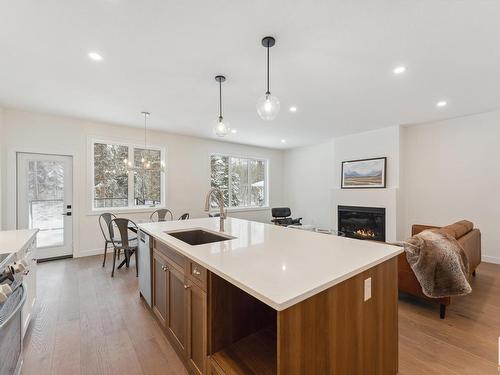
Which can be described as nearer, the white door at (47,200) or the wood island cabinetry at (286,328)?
the wood island cabinetry at (286,328)

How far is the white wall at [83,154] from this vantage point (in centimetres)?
392

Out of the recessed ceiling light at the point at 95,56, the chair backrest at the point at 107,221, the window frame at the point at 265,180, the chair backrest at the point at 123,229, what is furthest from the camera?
the window frame at the point at 265,180

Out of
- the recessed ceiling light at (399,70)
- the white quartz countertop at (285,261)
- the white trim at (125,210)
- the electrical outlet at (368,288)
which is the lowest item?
the electrical outlet at (368,288)

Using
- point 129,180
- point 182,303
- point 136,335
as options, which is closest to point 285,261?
point 182,303

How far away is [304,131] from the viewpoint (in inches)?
214

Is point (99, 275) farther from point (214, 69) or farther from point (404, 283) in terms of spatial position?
point (404, 283)

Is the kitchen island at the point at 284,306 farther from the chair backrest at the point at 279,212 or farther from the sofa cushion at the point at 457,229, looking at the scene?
the chair backrest at the point at 279,212

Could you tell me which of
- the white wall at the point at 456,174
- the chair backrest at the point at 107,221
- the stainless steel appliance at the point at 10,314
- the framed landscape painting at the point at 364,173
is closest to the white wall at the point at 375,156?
the framed landscape painting at the point at 364,173

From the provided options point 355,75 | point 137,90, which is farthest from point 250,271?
point 137,90

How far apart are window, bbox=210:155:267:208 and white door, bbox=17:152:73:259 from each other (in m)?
3.22

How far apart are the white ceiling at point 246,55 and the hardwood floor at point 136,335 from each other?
2.68 metres

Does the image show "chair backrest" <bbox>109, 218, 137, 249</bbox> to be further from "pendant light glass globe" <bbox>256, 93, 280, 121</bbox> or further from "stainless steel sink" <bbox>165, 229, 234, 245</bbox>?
"pendant light glass globe" <bbox>256, 93, 280, 121</bbox>

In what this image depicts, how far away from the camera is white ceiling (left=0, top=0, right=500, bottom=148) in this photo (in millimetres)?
1791

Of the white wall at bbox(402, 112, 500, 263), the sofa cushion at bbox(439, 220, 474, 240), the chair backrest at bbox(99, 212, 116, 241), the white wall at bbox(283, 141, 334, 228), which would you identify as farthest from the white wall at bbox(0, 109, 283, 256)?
the sofa cushion at bbox(439, 220, 474, 240)
